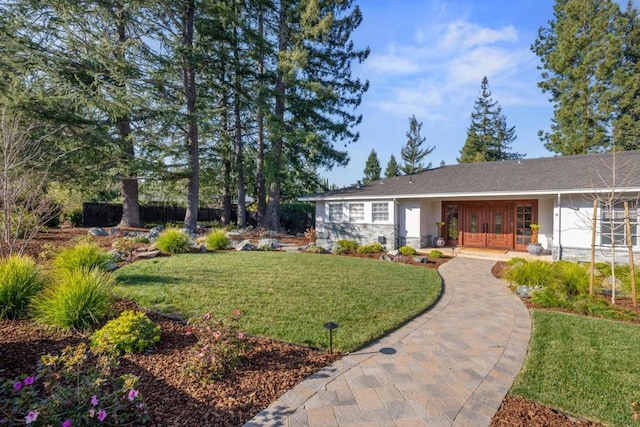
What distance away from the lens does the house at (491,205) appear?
33.9ft

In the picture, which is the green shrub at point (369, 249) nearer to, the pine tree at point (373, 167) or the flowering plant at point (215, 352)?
the flowering plant at point (215, 352)

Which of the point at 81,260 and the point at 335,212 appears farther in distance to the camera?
the point at 335,212

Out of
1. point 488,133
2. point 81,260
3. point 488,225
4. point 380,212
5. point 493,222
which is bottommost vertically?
point 81,260

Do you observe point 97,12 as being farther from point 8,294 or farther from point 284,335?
point 284,335

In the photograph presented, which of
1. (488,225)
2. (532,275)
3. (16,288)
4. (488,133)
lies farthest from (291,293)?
(488,133)

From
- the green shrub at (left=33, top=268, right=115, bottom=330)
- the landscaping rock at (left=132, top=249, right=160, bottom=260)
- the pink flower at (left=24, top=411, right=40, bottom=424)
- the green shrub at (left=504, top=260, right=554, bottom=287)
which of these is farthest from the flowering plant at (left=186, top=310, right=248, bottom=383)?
the landscaping rock at (left=132, top=249, right=160, bottom=260)

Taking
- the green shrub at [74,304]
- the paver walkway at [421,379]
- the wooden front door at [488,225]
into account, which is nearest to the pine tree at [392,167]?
the wooden front door at [488,225]

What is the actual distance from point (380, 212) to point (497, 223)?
5153mm

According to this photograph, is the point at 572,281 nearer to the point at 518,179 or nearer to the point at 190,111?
the point at 518,179

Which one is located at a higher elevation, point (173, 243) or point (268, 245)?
point (173, 243)

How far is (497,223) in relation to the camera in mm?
13656

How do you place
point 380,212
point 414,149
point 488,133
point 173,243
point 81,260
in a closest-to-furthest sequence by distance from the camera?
point 81,260 < point 173,243 < point 380,212 < point 488,133 < point 414,149

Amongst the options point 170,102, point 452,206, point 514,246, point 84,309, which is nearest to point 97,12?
point 170,102

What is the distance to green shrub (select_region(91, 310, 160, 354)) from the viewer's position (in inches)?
133
